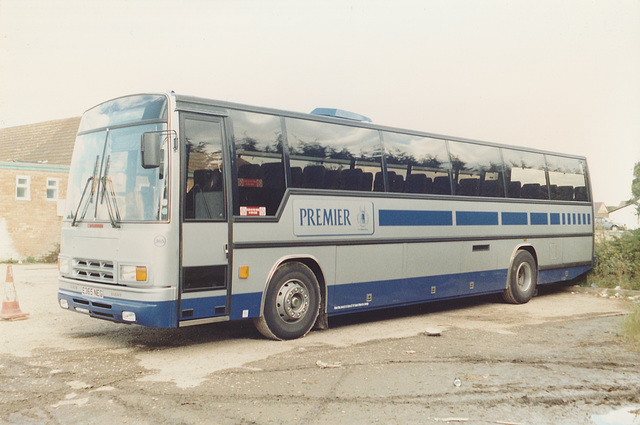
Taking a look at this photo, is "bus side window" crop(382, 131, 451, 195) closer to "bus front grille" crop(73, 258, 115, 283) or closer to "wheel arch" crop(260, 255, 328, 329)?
"wheel arch" crop(260, 255, 328, 329)

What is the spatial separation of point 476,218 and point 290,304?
5.05 meters

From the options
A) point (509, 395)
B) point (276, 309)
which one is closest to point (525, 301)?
point (276, 309)

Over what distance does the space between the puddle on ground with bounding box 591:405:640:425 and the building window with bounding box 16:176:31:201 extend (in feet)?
82.6

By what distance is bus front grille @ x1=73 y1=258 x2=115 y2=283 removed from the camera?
8195 millimetres

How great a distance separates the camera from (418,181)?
450 inches

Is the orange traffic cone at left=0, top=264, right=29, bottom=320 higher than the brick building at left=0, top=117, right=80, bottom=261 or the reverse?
the reverse

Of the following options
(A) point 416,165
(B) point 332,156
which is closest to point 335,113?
(B) point 332,156

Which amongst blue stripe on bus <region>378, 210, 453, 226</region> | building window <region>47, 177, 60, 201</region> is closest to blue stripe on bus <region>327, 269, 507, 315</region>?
blue stripe on bus <region>378, 210, 453, 226</region>

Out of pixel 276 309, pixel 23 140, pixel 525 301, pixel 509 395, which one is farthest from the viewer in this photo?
pixel 23 140

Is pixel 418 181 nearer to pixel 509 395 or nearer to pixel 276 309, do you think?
pixel 276 309

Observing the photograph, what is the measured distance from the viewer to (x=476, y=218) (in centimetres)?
1271

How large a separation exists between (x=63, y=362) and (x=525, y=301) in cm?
989

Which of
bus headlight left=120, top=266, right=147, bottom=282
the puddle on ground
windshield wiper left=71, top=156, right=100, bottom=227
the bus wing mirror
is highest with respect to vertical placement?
the bus wing mirror

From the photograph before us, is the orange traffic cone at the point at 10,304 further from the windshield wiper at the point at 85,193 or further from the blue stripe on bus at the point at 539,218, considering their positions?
the blue stripe on bus at the point at 539,218
